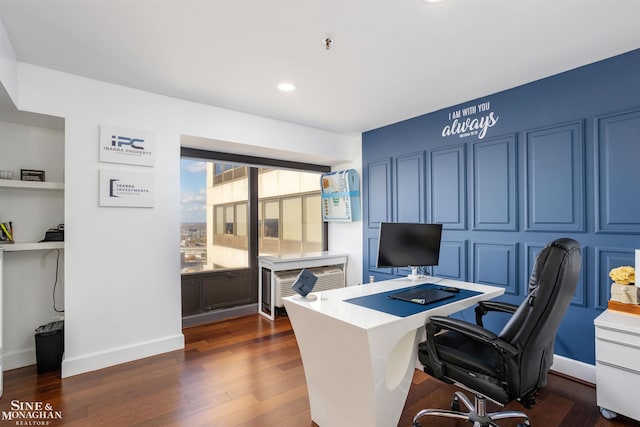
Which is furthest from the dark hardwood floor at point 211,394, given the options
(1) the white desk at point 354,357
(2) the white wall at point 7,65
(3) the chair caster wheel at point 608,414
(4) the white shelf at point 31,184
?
(2) the white wall at point 7,65

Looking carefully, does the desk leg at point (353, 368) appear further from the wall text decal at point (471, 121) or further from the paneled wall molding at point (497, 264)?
the wall text decal at point (471, 121)

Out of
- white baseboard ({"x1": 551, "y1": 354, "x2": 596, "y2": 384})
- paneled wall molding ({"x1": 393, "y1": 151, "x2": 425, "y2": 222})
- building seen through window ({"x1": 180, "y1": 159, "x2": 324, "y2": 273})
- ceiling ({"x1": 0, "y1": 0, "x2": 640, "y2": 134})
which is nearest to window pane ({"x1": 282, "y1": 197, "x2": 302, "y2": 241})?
building seen through window ({"x1": 180, "y1": 159, "x2": 324, "y2": 273})

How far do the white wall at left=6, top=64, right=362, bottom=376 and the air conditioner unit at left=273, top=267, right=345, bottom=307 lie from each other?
1.24m

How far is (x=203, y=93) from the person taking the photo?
3.18 metres

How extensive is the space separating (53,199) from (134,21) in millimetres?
2003

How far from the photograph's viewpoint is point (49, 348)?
2.73 meters

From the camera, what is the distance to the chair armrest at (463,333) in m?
1.58

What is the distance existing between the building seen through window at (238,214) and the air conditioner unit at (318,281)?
630mm

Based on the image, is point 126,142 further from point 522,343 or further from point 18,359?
point 522,343

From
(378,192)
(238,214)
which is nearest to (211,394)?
(238,214)

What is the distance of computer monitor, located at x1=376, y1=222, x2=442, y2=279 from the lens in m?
2.67

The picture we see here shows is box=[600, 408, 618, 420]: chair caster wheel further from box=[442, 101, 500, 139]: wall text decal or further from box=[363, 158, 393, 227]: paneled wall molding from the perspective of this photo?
box=[363, 158, 393, 227]: paneled wall molding

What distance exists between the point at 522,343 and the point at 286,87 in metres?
2.71

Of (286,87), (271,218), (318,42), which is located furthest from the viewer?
(271,218)
